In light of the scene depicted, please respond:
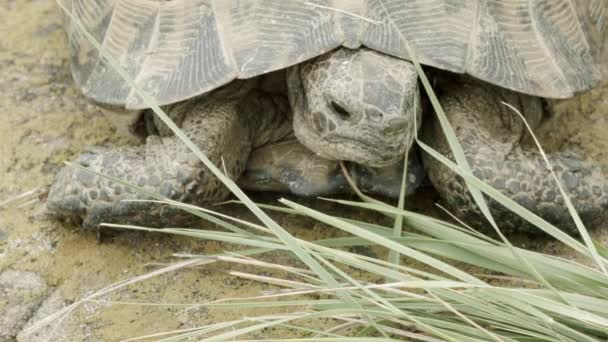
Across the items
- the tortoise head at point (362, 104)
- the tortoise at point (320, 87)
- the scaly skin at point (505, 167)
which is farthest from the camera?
the scaly skin at point (505, 167)

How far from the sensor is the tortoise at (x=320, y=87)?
9.00ft

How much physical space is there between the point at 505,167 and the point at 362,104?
62 centimetres

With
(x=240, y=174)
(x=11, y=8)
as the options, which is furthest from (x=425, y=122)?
(x=11, y=8)

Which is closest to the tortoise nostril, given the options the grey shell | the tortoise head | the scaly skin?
the tortoise head

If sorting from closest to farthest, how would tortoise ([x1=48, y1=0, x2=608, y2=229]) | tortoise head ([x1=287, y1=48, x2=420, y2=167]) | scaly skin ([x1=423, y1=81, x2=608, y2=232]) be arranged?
1. tortoise head ([x1=287, y1=48, x2=420, y2=167])
2. tortoise ([x1=48, y1=0, x2=608, y2=229])
3. scaly skin ([x1=423, y1=81, x2=608, y2=232])

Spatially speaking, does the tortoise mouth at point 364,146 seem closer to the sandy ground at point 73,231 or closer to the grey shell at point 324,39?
the grey shell at point 324,39

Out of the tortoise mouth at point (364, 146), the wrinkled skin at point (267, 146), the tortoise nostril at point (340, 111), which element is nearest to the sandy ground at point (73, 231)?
the wrinkled skin at point (267, 146)

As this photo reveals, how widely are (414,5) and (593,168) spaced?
2.83ft

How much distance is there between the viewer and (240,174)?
3213mm

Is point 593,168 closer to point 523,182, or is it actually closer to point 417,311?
point 523,182

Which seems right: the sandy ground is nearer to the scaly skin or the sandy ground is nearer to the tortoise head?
the scaly skin

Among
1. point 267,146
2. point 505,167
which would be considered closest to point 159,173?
point 267,146

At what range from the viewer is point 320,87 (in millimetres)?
2779

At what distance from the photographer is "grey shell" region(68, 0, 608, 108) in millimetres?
2762
